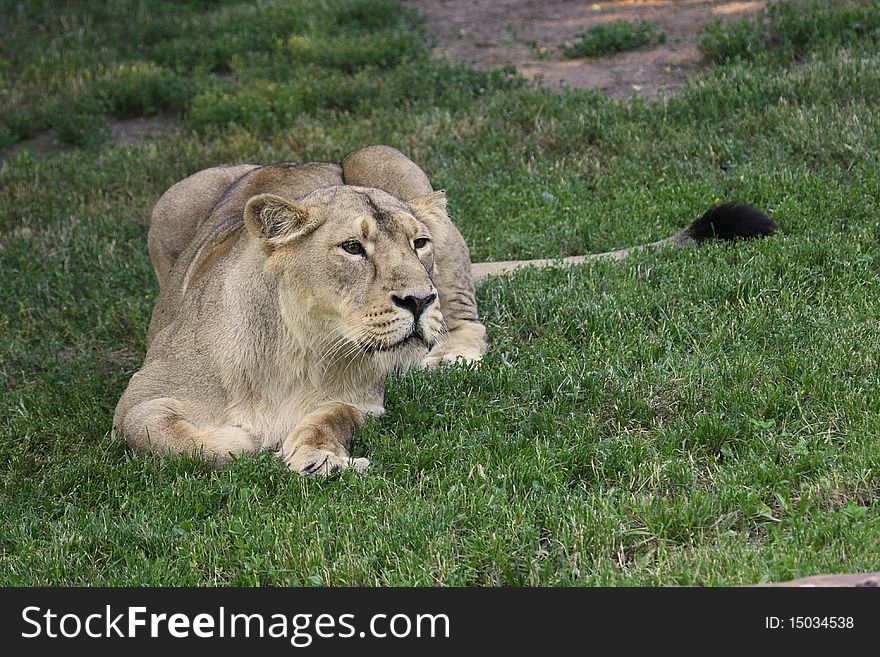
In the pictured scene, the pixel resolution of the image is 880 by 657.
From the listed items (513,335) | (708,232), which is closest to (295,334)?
(513,335)

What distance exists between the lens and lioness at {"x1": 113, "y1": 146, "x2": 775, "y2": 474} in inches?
197

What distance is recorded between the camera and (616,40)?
36.6 feet

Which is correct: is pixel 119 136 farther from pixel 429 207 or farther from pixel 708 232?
pixel 429 207

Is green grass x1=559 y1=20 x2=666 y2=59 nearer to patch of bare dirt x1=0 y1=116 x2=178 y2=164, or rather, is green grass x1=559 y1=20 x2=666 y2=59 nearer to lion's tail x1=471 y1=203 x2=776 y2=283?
patch of bare dirt x1=0 y1=116 x2=178 y2=164

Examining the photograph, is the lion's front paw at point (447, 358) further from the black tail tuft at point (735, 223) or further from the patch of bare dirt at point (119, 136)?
the patch of bare dirt at point (119, 136)

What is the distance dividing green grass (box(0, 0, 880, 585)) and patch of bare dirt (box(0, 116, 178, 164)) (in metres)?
0.16

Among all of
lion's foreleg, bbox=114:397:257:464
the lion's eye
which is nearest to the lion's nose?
the lion's eye

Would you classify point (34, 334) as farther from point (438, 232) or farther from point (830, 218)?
point (830, 218)

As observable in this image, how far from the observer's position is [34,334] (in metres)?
7.73

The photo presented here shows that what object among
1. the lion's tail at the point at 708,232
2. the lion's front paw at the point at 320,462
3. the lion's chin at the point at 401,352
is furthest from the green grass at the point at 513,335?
the lion's chin at the point at 401,352

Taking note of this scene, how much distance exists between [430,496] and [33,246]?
5.55 metres

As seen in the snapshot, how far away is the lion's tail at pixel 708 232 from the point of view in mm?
7086

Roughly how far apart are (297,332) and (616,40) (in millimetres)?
6938
